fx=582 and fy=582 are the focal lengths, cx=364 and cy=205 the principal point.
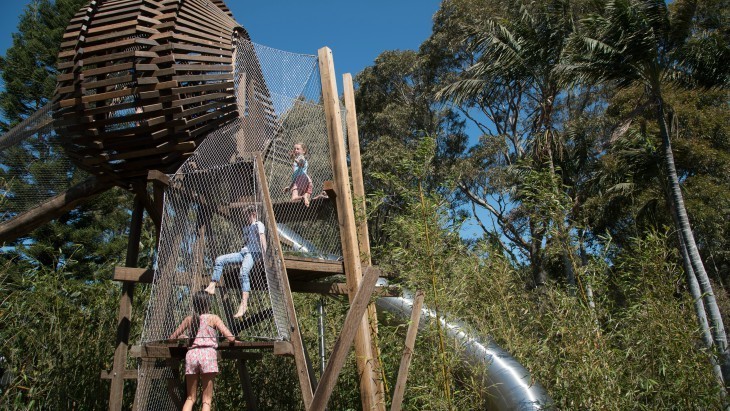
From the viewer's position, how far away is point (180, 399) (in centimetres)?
463

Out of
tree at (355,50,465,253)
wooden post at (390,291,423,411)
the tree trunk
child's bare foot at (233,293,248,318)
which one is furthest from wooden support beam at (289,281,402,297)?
tree at (355,50,465,253)

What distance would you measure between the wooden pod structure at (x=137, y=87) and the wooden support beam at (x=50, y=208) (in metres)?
0.23

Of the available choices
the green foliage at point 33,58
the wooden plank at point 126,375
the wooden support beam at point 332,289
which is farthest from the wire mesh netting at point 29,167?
the green foliage at point 33,58

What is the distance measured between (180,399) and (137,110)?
2.31m

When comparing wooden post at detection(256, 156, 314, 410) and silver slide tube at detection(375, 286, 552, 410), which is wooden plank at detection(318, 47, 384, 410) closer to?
silver slide tube at detection(375, 286, 552, 410)

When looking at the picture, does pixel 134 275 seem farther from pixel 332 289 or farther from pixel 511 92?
pixel 511 92

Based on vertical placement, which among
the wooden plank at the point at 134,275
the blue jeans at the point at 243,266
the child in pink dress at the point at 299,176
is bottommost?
the blue jeans at the point at 243,266

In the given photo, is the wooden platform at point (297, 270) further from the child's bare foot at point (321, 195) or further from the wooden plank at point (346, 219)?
the child's bare foot at point (321, 195)

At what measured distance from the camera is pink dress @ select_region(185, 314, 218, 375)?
404cm

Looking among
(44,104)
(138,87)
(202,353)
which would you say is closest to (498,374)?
(202,353)

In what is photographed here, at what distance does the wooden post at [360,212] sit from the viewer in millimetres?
4898

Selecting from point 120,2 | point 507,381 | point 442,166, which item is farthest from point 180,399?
point 442,166

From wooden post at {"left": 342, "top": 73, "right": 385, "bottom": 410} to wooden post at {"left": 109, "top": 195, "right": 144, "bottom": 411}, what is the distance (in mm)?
1980

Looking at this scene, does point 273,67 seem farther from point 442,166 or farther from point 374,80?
point 374,80
